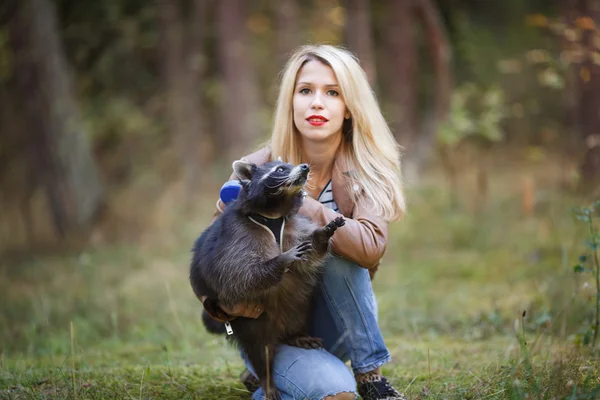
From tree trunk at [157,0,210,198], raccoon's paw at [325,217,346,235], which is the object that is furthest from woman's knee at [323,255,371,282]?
tree trunk at [157,0,210,198]

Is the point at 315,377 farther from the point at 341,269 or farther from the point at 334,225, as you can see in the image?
the point at 334,225

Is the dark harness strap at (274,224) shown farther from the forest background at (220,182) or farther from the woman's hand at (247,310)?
the forest background at (220,182)

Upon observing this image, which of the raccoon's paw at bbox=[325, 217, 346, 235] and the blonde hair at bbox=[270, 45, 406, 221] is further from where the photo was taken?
the blonde hair at bbox=[270, 45, 406, 221]

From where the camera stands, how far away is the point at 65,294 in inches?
259

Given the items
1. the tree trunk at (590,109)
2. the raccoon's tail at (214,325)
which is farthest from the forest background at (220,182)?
the raccoon's tail at (214,325)

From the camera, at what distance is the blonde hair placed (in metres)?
3.58

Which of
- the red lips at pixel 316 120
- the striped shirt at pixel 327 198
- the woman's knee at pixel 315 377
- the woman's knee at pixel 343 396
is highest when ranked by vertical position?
the red lips at pixel 316 120

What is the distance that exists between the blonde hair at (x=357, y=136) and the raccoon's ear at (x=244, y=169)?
374 millimetres

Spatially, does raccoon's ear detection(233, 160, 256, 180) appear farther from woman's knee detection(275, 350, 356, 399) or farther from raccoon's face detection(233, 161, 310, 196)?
woman's knee detection(275, 350, 356, 399)

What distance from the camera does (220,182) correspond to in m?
12.0

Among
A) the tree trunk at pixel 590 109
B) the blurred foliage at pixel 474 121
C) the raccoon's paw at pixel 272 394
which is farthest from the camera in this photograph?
the blurred foliage at pixel 474 121

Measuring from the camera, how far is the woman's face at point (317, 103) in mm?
3580

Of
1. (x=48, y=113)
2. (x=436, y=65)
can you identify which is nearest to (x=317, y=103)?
(x=48, y=113)

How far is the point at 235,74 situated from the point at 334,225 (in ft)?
33.4
